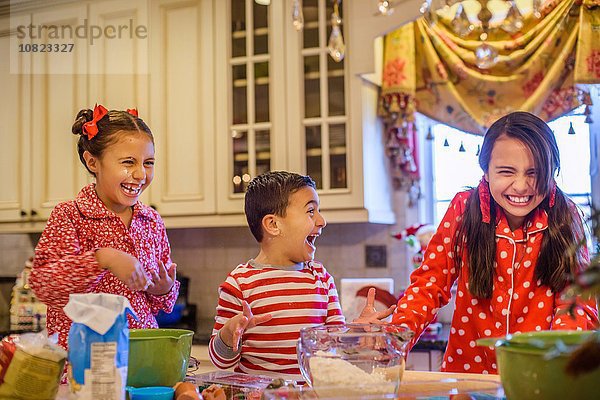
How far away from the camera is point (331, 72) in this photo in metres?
3.29

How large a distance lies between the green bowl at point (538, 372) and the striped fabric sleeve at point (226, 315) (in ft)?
2.35

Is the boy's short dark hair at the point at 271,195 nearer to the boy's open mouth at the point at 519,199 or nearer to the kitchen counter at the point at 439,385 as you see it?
the boy's open mouth at the point at 519,199

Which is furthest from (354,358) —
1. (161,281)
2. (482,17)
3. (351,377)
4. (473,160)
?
(473,160)

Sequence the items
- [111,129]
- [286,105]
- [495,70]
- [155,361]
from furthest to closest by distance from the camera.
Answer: [286,105] → [495,70] → [111,129] → [155,361]

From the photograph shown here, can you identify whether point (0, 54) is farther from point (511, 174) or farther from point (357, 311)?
point (511, 174)

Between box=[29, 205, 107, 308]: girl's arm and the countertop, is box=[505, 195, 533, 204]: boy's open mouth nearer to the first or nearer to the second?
the countertop

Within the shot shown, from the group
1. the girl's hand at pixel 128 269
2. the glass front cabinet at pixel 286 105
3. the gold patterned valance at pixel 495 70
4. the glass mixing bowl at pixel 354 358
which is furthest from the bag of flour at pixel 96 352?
the gold patterned valance at pixel 495 70

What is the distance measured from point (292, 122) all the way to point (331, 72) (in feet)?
0.91

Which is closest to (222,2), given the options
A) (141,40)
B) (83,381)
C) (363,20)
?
(141,40)

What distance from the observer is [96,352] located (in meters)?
0.96

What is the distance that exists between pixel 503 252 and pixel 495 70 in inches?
68.1

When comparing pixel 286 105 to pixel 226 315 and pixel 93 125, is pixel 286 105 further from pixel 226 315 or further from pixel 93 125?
pixel 226 315

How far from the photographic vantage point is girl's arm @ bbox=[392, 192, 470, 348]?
5.38 ft

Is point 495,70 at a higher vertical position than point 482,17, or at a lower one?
lower
